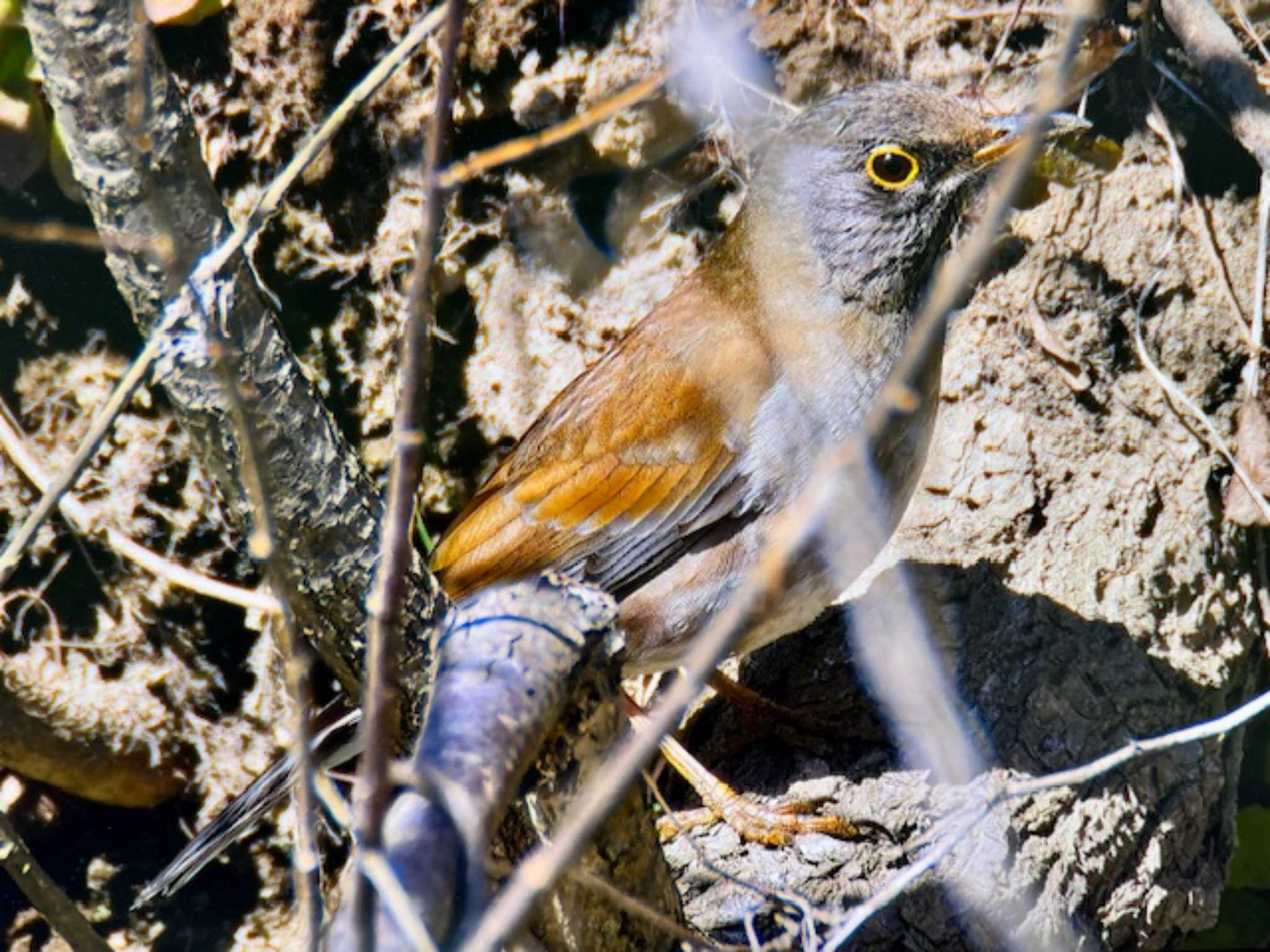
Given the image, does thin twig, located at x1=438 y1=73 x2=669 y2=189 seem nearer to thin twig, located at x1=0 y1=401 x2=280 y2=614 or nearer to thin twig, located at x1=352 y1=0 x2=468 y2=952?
thin twig, located at x1=352 y1=0 x2=468 y2=952

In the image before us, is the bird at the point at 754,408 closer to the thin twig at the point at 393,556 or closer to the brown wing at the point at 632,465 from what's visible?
the brown wing at the point at 632,465

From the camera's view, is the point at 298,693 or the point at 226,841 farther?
the point at 226,841

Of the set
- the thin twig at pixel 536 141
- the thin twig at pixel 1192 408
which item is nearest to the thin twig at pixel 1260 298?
the thin twig at pixel 1192 408

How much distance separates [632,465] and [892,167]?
1.12 m

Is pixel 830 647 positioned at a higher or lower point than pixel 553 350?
lower

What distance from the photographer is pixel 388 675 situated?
1695mm

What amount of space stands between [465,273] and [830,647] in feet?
6.05

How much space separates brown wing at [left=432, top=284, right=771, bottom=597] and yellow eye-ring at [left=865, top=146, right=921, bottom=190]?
572 mm

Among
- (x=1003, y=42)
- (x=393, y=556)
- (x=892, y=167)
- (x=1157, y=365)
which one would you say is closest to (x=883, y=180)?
(x=892, y=167)

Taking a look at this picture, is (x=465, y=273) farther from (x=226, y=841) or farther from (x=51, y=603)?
(x=226, y=841)

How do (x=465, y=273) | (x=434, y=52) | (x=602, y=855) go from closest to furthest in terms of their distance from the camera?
(x=602, y=855) → (x=434, y=52) → (x=465, y=273)

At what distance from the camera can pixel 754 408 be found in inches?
151

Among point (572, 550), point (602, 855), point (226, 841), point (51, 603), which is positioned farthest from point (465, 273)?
point (602, 855)

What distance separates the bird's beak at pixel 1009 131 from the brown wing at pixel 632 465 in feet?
2.67
